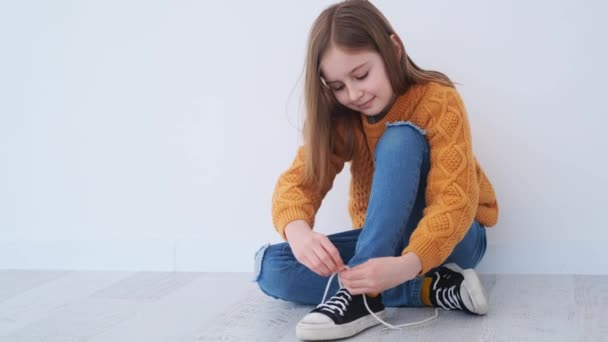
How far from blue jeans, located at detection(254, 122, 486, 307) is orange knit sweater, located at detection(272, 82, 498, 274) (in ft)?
0.11

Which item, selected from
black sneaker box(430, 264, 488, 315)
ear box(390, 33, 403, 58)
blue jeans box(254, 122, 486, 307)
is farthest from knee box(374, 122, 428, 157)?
black sneaker box(430, 264, 488, 315)

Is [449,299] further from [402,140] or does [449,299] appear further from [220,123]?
[220,123]

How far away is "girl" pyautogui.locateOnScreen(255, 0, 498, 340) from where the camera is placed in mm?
1116

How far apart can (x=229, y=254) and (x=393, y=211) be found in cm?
65

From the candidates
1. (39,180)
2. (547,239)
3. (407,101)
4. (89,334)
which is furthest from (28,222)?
(547,239)

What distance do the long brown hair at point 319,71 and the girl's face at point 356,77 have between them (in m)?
0.01

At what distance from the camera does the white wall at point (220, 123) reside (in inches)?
57.1

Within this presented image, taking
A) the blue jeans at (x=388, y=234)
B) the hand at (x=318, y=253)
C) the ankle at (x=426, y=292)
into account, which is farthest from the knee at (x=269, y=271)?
the ankle at (x=426, y=292)

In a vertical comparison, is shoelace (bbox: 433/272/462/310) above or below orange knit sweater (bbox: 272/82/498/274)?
below

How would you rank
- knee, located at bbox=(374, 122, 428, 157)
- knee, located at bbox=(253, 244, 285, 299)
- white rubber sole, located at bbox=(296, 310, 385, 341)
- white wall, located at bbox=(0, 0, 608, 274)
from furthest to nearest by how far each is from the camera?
1. white wall, located at bbox=(0, 0, 608, 274)
2. knee, located at bbox=(253, 244, 285, 299)
3. knee, located at bbox=(374, 122, 428, 157)
4. white rubber sole, located at bbox=(296, 310, 385, 341)

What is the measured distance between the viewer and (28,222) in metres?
1.84

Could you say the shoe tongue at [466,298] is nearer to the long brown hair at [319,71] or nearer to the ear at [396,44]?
the long brown hair at [319,71]

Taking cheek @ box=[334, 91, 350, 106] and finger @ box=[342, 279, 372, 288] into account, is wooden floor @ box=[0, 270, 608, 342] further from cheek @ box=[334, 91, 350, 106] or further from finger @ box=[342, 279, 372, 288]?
cheek @ box=[334, 91, 350, 106]

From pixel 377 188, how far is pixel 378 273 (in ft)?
0.53
